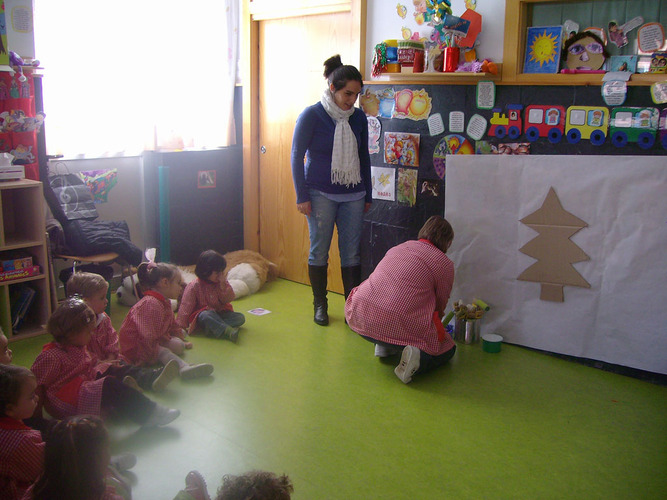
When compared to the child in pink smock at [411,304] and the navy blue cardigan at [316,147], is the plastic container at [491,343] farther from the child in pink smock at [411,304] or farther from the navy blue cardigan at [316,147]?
the navy blue cardigan at [316,147]

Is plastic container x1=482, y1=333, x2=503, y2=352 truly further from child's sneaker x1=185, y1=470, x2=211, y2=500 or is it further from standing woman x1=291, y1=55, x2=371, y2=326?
child's sneaker x1=185, y1=470, x2=211, y2=500

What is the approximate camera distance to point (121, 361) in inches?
114

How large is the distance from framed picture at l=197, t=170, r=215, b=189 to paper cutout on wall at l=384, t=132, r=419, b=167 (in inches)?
55.4

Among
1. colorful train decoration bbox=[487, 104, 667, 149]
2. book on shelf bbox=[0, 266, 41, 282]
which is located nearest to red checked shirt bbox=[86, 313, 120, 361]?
book on shelf bbox=[0, 266, 41, 282]

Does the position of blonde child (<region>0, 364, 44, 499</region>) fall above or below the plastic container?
above

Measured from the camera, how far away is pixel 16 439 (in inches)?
73.0

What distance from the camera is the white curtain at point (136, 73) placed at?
151 inches

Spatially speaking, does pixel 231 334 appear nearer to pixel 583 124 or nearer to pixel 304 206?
pixel 304 206

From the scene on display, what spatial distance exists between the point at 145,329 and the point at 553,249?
2000 mm

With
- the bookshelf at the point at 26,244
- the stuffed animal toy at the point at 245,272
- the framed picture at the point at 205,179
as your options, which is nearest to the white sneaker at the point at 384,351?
the stuffed animal toy at the point at 245,272

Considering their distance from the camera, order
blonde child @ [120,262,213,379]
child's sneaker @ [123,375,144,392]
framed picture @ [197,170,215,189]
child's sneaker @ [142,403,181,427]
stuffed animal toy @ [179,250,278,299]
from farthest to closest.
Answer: framed picture @ [197,170,215,189] < stuffed animal toy @ [179,250,278,299] < blonde child @ [120,262,213,379] < child's sneaker @ [123,375,144,392] < child's sneaker @ [142,403,181,427]

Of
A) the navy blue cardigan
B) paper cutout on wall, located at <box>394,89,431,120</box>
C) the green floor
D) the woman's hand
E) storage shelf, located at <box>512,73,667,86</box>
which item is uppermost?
storage shelf, located at <box>512,73,667,86</box>

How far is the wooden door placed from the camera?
4113 millimetres

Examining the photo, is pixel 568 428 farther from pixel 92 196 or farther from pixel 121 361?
pixel 92 196
